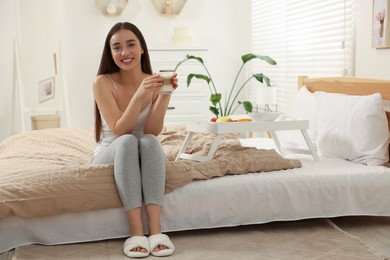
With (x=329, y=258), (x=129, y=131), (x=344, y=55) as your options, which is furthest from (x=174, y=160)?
(x=344, y=55)

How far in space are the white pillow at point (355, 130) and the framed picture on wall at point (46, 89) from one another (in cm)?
328

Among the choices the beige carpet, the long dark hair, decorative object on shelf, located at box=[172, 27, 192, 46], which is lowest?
the beige carpet

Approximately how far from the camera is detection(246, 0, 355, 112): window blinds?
4105mm

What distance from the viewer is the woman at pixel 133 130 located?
2551 mm

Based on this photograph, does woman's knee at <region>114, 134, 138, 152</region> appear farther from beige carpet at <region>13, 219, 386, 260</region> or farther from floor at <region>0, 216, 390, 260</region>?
floor at <region>0, 216, 390, 260</region>

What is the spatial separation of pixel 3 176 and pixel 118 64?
2.43 ft

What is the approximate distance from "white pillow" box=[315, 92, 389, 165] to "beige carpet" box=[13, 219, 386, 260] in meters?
0.47

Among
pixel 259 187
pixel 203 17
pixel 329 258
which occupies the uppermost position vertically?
pixel 203 17

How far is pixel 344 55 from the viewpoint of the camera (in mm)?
4094

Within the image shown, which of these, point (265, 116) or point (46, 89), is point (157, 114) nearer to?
point (265, 116)

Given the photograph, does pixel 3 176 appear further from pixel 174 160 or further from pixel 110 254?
pixel 174 160

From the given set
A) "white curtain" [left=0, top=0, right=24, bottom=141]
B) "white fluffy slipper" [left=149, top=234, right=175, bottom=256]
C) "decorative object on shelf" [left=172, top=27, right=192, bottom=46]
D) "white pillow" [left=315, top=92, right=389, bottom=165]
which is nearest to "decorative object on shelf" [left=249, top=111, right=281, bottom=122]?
"white pillow" [left=315, top=92, right=389, bottom=165]

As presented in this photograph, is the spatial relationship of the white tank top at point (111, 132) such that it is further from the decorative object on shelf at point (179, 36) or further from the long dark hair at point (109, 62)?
the decorative object on shelf at point (179, 36)

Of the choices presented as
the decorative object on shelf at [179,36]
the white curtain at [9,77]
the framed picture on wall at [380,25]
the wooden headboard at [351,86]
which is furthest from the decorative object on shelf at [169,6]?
the framed picture on wall at [380,25]
